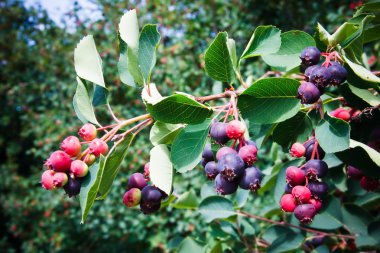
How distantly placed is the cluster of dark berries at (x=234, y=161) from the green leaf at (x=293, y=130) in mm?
136

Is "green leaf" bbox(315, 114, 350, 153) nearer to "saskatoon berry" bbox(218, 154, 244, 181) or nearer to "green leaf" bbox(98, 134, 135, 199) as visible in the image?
"saskatoon berry" bbox(218, 154, 244, 181)

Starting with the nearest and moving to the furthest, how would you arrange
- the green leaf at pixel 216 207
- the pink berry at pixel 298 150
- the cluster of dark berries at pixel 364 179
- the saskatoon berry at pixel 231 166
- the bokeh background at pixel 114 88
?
1. the saskatoon berry at pixel 231 166
2. the pink berry at pixel 298 150
3. the cluster of dark berries at pixel 364 179
4. the green leaf at pixel 216 207
5. the bokeh background at pixel 114 88

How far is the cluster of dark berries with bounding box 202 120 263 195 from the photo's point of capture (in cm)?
72

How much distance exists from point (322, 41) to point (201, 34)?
270 cm

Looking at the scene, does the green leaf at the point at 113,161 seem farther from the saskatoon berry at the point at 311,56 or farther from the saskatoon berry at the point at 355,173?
the saskatoon berry at the point at 355,173

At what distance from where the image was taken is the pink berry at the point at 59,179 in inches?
29.1

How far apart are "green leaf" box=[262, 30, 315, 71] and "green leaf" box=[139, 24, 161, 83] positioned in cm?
29

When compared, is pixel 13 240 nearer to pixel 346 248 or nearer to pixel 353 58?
pixel 346 248

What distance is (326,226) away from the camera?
130 centimetres

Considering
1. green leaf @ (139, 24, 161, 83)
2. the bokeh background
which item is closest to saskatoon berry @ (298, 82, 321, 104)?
green leaf @ (139, 24, 161, 83)

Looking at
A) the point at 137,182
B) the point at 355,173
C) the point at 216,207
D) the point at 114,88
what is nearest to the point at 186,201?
the point at 216,207

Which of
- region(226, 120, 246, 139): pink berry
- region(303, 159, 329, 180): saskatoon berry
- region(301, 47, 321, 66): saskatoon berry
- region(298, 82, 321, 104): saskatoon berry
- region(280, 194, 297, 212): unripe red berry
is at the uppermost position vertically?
region(301, 47, 321, 66): saskatoon berry

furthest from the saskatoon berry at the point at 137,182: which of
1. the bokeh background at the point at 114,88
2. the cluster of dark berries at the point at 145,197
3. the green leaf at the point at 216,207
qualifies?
the bokeh background at the point at 114,88

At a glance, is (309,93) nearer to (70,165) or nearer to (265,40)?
(265,40)
